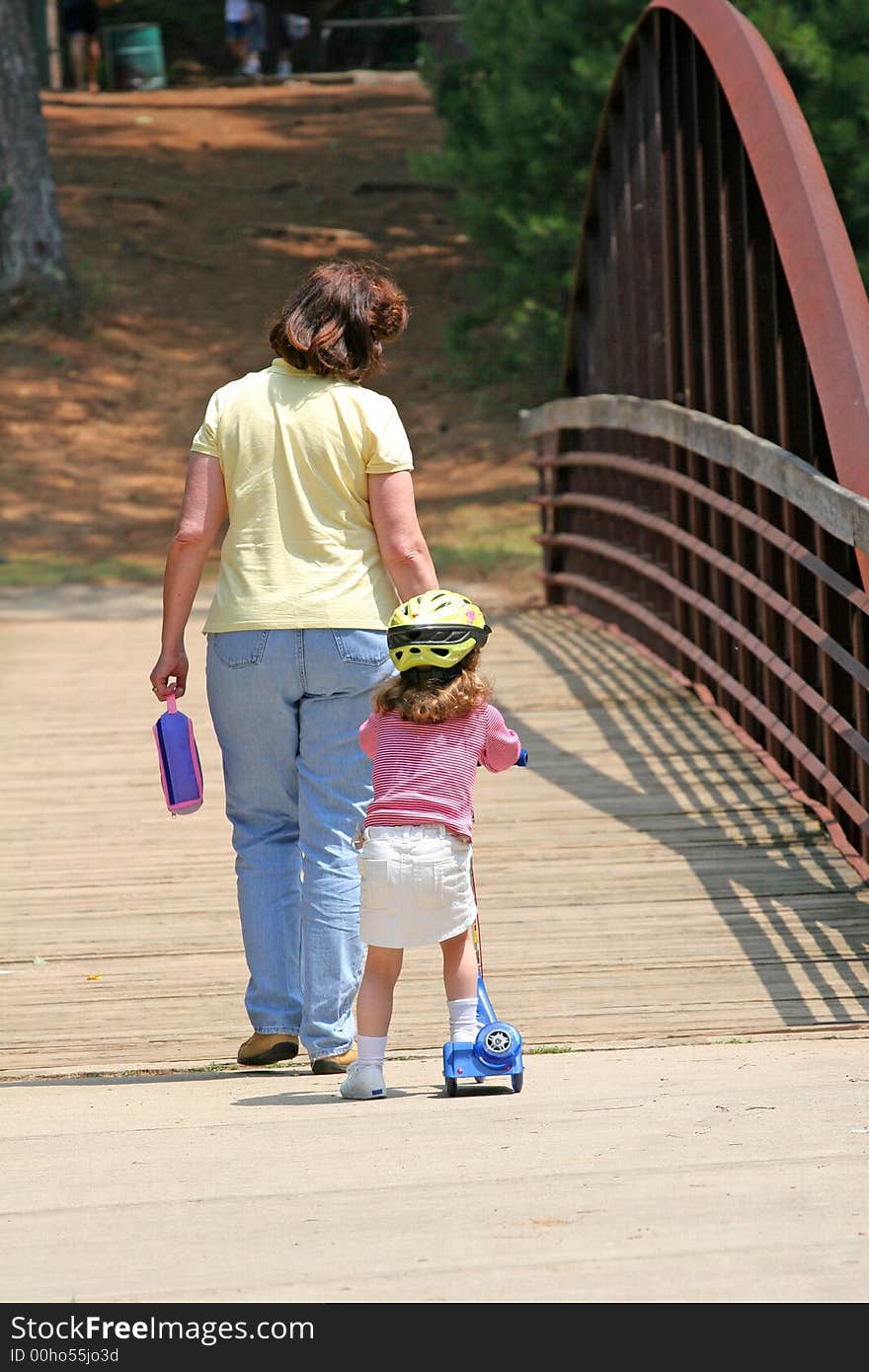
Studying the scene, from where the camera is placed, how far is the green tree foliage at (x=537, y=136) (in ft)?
41.4

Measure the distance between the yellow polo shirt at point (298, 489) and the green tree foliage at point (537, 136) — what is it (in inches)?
357

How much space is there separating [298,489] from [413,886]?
893 mm

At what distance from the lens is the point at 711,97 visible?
8.71m

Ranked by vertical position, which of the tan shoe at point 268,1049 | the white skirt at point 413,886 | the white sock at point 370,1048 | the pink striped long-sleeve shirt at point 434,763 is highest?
the pink striped long-sleeve shirt at point 434,763

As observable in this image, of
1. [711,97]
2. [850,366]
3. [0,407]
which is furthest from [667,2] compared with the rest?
[0,407]

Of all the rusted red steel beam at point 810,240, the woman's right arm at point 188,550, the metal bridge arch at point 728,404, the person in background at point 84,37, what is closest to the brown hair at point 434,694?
the woman's right arm at point 188,550

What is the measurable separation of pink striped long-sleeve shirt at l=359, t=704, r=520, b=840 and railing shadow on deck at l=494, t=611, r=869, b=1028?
3.73ft

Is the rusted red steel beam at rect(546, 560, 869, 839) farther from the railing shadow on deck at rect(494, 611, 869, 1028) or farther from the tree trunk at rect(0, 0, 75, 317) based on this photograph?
the tree trunk at rect(0, 0, 75, 317)

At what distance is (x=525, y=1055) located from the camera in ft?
14.0

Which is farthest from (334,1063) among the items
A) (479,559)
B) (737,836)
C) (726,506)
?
(479,559)

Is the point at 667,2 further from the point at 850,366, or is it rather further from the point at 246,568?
the point at 246,568

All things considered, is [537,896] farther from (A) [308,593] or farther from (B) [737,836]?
(A) [308,593]

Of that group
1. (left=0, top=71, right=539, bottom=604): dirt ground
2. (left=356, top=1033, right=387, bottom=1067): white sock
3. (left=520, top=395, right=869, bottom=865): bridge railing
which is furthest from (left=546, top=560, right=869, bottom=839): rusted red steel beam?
(left=0, top=71, right=539, bottom=604): dirt ground

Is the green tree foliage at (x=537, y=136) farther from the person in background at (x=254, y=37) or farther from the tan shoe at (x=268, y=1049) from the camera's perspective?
the person in background at (x=254, y=37)
